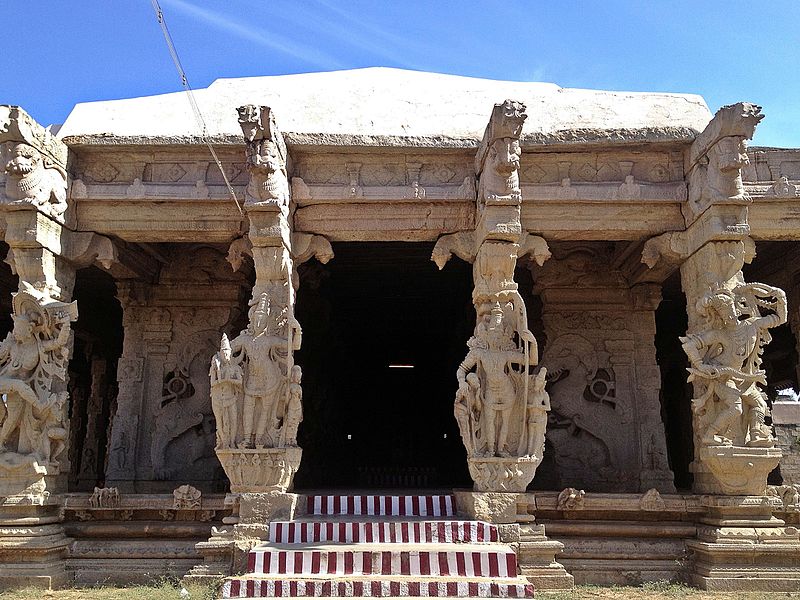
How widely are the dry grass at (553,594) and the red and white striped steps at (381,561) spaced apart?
2.15 ft

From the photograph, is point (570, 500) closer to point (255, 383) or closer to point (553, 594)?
point (553, 594)

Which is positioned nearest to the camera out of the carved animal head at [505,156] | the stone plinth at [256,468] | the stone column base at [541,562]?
the stone column base at [541,562]

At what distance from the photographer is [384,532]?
250 inches

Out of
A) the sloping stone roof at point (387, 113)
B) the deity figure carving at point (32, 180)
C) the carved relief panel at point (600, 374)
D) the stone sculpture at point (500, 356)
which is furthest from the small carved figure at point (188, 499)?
the carved relief panel at point (600, 374)

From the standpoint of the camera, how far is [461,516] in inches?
275

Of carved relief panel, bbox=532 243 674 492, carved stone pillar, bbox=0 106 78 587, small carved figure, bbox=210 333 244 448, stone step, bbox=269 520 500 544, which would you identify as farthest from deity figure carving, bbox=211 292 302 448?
carved relief panel, bbox=532 243 674 492

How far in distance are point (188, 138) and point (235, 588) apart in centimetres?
443

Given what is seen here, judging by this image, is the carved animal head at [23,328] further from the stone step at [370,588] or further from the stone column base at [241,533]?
the stone step at [370,588]

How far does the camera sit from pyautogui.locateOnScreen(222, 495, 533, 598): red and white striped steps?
541cm

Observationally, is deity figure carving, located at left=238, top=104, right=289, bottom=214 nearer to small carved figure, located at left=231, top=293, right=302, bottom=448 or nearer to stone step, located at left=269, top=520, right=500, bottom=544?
small carved figure, located at left=231, top=293, right=302, bottom=448

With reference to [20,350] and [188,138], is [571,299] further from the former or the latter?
[20,350]

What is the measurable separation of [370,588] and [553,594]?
173cm

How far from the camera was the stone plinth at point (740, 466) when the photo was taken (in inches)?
266

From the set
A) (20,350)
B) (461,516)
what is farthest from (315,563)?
(20,350)
